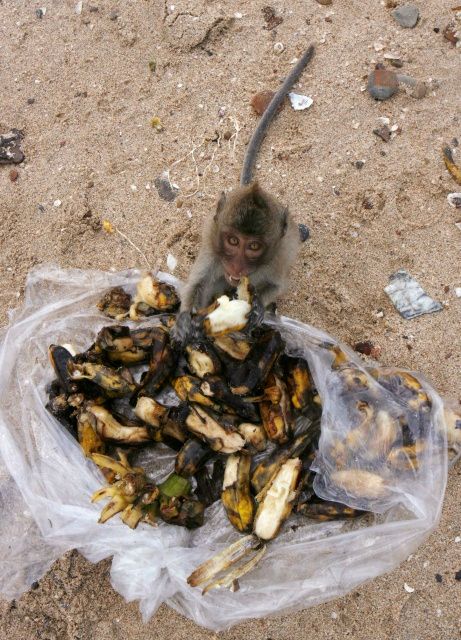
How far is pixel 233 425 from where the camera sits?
3.11 meters

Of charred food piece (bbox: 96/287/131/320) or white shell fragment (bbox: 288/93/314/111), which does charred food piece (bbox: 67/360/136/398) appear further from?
white shell fragment (bbox: 288/93/314/111)

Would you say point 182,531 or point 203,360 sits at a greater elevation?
point 203,360

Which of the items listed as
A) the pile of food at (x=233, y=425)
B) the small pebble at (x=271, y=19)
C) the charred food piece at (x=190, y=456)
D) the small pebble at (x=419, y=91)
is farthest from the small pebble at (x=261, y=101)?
the charred food piece at (x=190, y=456)

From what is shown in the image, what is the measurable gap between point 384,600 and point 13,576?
1.95 m

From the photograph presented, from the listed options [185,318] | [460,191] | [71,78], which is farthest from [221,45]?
[185,318]

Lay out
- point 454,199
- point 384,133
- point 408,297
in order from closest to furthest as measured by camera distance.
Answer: point 408,297, point 454,199, point 384,133

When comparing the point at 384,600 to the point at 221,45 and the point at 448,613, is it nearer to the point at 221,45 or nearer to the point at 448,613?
the point at 448,613

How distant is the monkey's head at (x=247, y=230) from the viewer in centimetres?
Answer: 309

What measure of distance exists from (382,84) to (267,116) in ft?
2.85

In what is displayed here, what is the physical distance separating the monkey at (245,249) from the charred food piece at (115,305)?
1.13 feet

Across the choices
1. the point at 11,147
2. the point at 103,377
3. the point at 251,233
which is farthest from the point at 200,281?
the point at 11,147

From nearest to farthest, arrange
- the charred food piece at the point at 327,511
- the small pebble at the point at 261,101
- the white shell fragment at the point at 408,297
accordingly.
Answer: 1. the charred food piece at the point at 327,511
2. the white shell fragment at the point at 408,297
3. the small pebble at the point at 261,101

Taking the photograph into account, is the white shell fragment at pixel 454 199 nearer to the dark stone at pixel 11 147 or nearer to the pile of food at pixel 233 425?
the pile of food at pixel 233 425

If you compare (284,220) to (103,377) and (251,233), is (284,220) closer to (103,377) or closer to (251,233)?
(251,233)
